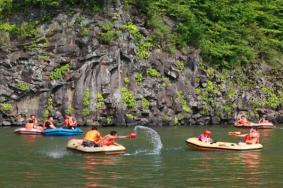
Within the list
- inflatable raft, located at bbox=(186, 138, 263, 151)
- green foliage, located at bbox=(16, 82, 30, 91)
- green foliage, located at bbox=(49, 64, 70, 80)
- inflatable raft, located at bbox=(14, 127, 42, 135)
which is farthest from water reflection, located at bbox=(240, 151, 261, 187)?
green foliage, located at bbox=(16, 82, 30, 91)

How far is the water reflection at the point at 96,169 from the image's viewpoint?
17.7 m

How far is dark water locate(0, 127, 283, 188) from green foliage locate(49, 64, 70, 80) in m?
10.8

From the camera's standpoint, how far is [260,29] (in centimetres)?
5172

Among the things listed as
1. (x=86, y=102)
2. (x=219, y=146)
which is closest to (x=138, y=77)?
(x=86, y=102)

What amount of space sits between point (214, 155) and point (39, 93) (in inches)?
730

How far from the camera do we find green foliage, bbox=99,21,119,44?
42.3 meters

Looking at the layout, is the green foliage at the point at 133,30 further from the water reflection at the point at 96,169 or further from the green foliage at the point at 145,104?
the water reflection at the point at 96,169

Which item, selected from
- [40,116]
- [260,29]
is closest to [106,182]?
[40,116]

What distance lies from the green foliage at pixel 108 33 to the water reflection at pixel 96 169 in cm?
1905

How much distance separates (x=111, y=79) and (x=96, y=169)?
21596 millimetres

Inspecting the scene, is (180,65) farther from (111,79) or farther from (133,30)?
(111,79)

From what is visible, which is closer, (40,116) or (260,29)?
(40,116)

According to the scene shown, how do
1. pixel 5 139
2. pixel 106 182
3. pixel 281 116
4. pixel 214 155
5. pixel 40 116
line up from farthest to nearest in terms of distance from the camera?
pixel 281 116
pixel 40 116
pixel 5 139
pixel 214 155
pixel 106 182

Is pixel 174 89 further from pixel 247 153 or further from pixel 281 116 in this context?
pixel 247 153
